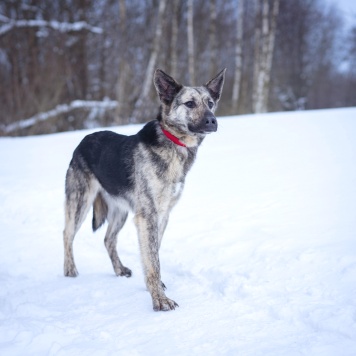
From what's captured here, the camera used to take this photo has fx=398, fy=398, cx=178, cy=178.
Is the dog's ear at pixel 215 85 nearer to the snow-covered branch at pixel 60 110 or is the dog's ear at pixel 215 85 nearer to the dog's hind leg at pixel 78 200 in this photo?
the dog's hind leg at pixel 78 200

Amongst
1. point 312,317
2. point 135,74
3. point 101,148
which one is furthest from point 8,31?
point 312,317

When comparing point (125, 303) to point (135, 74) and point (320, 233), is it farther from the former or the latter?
point (135, 74)

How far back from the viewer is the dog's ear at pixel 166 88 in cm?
368

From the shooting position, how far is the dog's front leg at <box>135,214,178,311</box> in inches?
121

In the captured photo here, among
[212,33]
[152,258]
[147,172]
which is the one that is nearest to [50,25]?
[212,33]

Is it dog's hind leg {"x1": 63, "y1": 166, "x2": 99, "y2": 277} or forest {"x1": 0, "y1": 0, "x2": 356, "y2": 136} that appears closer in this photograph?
dog's hind leg {"x1": 63, "y1": 166, "x2": 99, "y2": 277}

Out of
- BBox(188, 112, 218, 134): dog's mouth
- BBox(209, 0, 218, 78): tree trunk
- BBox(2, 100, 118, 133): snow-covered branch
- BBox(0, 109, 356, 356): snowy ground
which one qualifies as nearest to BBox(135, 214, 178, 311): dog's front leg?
BBox(0, 109, 356, 356): snowy ground

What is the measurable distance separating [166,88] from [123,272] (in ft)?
6.10

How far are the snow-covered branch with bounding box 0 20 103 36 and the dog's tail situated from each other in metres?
10.6

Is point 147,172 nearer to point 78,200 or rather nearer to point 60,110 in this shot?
point 78,200

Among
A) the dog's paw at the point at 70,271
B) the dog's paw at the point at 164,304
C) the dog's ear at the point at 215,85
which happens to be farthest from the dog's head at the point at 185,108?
the dog's paw at the point at 70,271

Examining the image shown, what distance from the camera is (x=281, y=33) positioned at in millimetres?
25250

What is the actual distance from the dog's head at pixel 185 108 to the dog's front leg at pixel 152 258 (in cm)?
85

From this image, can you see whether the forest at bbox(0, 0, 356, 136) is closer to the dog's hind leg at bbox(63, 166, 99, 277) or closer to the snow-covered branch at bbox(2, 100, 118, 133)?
the snow-covered branch at bbox(2, 100, 118, 133)
